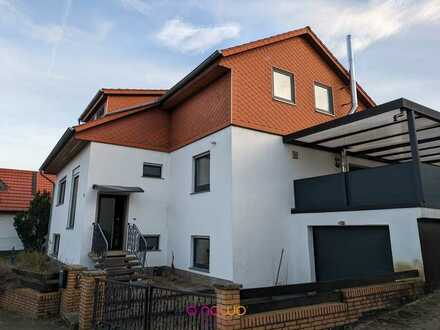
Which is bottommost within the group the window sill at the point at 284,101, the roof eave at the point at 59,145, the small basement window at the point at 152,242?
the small basement window at the point at 152,242

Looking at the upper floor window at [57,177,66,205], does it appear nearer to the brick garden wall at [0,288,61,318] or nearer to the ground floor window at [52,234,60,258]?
the ground floor window at [52,234,60,258]

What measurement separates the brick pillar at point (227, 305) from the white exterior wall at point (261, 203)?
13.7 ft

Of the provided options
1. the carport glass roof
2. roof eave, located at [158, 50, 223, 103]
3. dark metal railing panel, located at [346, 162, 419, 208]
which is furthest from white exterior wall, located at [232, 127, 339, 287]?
roof eave, located at [158, 50, 223, 103]

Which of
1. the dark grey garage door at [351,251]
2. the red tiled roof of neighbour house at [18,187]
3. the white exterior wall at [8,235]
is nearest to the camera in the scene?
the dark grey garage door at [351,251]

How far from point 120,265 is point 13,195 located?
16998 millimetres

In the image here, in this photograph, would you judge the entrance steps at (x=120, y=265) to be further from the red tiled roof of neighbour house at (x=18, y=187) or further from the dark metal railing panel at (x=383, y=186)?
the red tiled roof of neighbour house at (x=18, y=187)

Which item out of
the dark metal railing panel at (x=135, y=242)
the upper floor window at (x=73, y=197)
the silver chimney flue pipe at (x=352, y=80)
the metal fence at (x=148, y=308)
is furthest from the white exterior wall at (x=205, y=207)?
the silver chimney flue pipe at (x=352, y=80)

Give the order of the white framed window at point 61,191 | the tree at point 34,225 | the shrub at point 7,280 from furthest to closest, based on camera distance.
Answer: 1. the tree at point 34,225
2. the white framed window at point 61,191
3. the shrub at point 7,280

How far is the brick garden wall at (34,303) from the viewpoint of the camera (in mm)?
7211

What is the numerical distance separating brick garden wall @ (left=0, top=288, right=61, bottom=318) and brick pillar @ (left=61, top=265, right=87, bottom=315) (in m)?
0.33

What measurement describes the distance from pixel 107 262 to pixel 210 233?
134 inches

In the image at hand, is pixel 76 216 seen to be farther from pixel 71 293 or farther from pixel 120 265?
pixel 71 293

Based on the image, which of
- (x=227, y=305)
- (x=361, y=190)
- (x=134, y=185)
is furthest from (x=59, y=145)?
(x=361, y=190)

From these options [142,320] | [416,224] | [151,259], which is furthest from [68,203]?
[416,224]
